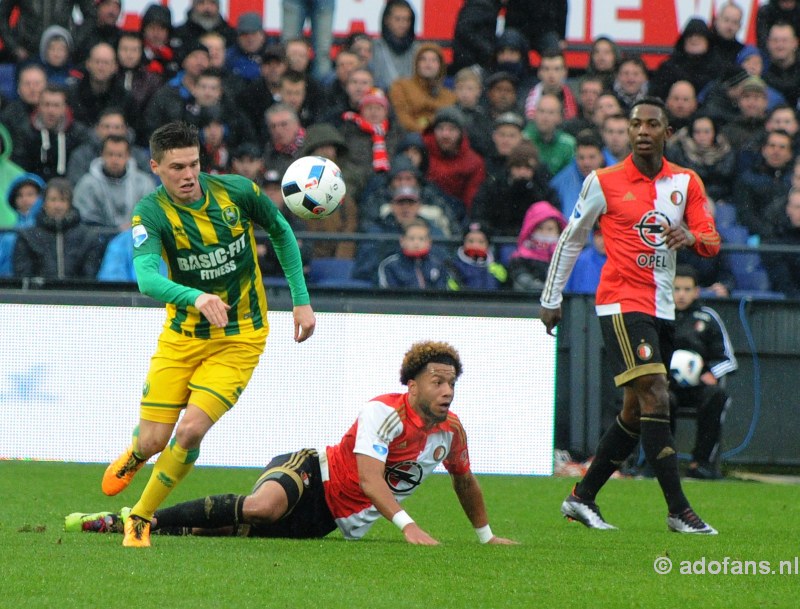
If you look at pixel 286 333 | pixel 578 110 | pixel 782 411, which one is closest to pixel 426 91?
pixel 578 110

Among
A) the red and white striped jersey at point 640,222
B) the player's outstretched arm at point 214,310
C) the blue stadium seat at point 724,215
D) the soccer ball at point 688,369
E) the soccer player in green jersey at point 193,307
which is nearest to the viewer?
the player's outstretched arm at point 214,310

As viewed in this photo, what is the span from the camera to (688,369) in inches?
452

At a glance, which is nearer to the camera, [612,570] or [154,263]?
[612,570]

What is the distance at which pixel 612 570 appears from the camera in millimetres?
5988

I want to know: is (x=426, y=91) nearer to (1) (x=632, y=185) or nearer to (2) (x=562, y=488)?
(2) (x=562, y=488)

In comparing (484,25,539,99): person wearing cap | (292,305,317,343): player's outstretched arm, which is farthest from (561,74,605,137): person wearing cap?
(292,305,317,343): player's outstretched arm

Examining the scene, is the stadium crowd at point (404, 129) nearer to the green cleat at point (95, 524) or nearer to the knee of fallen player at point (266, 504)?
the green cleat at point (95, 524)

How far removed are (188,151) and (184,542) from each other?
196 cm

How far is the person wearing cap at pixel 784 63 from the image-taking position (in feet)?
51.3

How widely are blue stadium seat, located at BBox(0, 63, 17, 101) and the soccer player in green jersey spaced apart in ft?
28.1

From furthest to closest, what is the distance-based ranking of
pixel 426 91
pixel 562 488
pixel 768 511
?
pixel 426 91 < pixel 562 488 < pixel 768 511

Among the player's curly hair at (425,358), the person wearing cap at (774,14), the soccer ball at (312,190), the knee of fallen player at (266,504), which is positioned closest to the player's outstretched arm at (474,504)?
the player's curly hair at (425,358)

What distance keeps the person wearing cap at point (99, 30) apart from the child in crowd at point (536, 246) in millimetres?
5833

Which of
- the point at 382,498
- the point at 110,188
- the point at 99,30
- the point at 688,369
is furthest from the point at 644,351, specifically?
the point at 99,30
